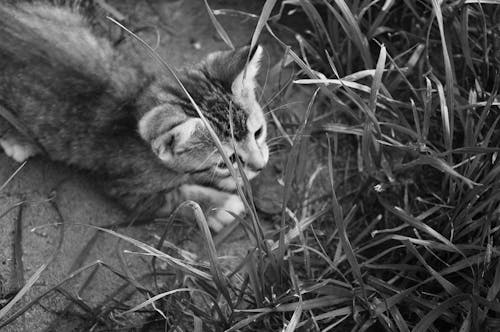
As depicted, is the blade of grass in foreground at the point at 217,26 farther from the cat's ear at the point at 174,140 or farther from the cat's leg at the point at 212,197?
the cat's leg at the point at 212,197

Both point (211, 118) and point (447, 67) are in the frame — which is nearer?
point (447, 67)

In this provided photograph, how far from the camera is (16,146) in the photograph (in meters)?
2.40

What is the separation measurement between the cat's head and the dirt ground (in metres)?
0.32

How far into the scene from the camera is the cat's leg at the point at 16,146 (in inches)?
94.5

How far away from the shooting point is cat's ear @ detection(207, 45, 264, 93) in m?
A: 2.13

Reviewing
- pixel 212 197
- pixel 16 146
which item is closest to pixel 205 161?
pixel 212 197

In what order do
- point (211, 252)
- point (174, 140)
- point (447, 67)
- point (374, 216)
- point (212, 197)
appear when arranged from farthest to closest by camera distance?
point (212, 197), point (374, 216), point (174, 140), point (447, 67), point (211, 252)

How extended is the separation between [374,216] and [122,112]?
Answer: 3.40ft

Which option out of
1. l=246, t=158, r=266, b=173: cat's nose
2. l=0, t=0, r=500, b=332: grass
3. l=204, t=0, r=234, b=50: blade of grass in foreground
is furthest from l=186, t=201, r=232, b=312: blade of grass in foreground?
l=204, t=0, r=234, b=50: blade of grass in foreground

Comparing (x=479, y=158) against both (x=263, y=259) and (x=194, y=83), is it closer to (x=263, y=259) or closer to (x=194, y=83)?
(x=263, y=259)

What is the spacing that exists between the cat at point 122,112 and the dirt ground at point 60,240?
0.08m

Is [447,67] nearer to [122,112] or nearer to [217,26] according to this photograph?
[217,26]

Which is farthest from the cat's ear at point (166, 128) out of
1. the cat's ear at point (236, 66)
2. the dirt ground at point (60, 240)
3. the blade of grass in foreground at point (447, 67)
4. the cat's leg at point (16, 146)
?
the blade of grass in foreground at point (447, 67)

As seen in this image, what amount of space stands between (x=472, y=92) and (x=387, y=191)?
18.9 inches
